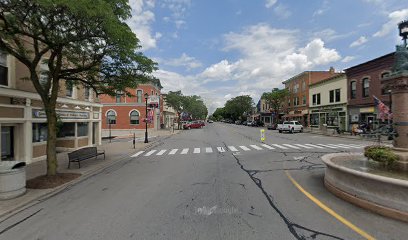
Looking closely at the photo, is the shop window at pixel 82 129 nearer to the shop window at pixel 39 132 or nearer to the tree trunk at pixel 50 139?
→ the shop window at pixel 39 132

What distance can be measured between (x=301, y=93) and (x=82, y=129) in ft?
141

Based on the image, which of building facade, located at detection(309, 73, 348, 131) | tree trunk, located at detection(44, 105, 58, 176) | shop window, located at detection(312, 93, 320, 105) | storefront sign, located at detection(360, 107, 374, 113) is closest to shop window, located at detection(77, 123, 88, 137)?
tree trunk, located at detection(44, 105, 58, 176)

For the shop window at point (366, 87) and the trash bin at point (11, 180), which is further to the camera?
the shop window at point (366, 87)

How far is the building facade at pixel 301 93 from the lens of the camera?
159ft

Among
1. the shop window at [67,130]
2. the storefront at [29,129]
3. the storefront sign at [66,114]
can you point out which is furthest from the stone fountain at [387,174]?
the shop window at [67,130]

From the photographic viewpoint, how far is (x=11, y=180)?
7164 mm

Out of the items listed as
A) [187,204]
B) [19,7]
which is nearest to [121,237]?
[187,204]

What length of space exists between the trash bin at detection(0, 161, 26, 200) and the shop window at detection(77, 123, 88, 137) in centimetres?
1280

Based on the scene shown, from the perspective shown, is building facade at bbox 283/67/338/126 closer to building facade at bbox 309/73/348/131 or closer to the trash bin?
building facade at bbox 309/73/348/131

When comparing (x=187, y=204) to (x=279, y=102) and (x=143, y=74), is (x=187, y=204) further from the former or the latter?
(x=279, y=102)

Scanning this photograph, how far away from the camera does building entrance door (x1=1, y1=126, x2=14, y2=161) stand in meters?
12.4

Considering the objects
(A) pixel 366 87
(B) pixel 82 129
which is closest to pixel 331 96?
(A) pixel 366 87

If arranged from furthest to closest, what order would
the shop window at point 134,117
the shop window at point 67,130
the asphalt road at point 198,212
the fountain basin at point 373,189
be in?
the shop window at point 134,117
the shop window at point 67,130
the fountain basin at point 373,189
the asphalt road at point 198,212

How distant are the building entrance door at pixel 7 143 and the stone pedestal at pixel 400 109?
16.2m
